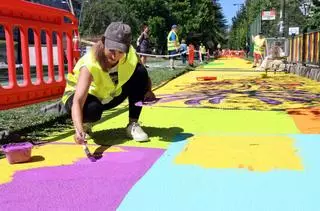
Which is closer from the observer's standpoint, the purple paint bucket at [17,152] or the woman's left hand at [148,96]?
the purple paint bucket at [17,152]

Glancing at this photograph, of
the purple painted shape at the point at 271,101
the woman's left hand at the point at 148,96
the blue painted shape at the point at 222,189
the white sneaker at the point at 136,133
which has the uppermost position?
the woman's left hand at the point at 148,96

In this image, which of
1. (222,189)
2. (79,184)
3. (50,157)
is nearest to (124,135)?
(50,157)

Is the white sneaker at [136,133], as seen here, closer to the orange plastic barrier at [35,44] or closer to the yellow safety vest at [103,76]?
the yellow safety vest at [103,76]

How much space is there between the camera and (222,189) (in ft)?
10.7

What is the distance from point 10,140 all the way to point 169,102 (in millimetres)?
3621

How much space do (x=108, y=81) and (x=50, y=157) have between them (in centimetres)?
89

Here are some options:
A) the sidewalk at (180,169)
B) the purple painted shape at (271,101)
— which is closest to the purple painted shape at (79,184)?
the sidewalk at (180,169)

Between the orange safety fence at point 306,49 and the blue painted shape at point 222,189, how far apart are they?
10.4 m

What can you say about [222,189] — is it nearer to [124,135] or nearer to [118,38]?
[118,38]

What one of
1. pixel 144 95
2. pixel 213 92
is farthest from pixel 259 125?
pixel 213 92

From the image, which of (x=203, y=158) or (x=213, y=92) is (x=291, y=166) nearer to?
(x=203, y=158)

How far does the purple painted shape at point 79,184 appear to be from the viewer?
119 inches

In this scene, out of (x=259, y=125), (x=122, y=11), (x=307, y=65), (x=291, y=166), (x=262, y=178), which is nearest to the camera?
(x=262, y=178)

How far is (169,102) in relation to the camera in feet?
25.9
